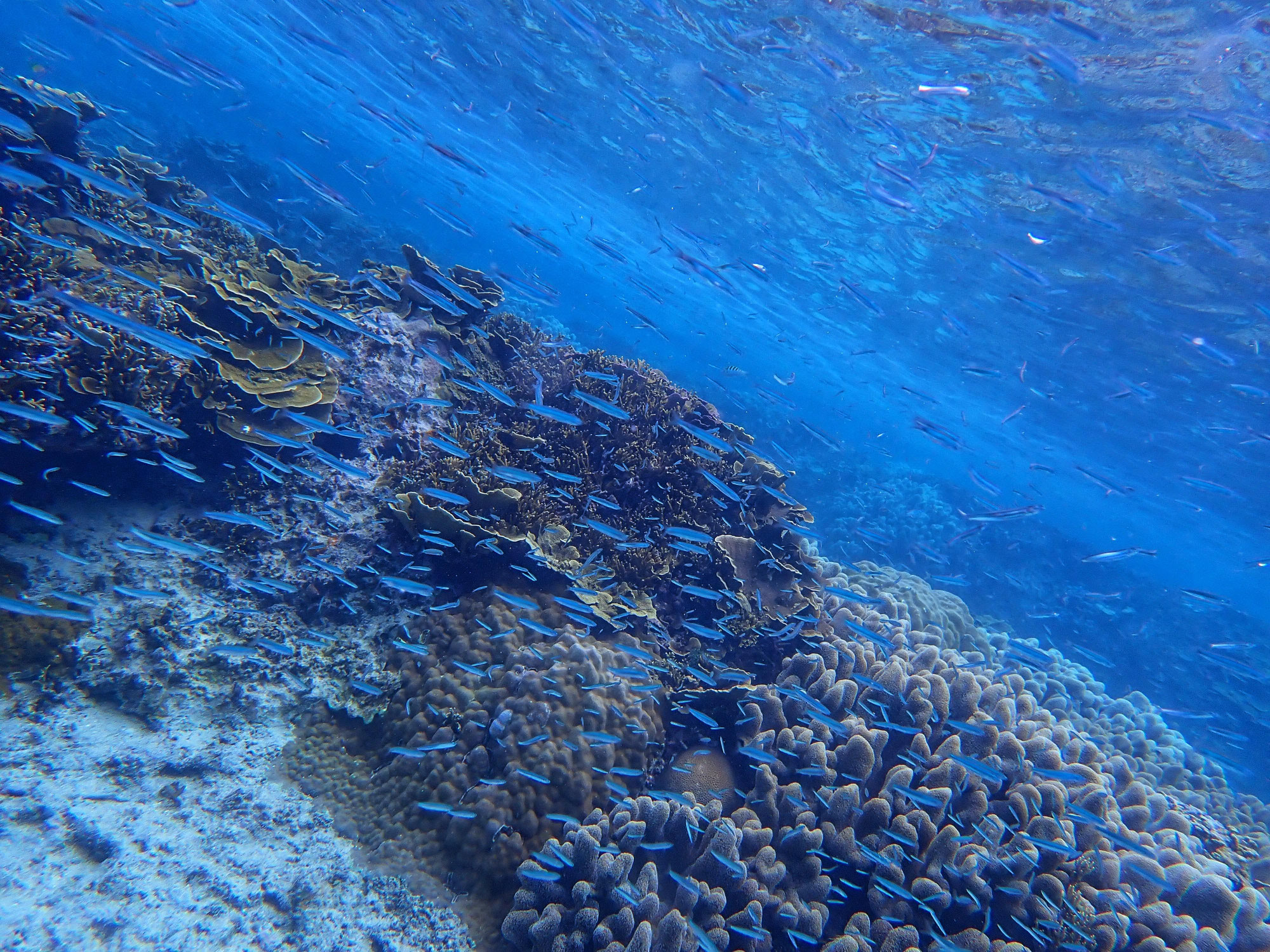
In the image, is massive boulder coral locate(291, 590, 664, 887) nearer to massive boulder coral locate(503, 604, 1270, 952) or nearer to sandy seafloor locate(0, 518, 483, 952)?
sandy seafloor locate(0, 518, 483, 952)

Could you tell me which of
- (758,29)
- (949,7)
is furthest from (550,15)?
(949,7)

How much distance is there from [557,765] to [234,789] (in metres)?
2.57

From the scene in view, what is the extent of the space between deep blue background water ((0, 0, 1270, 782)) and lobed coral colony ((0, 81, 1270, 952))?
2.98m

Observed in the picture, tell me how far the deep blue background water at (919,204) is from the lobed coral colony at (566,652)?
298 cm

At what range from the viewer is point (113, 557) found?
202 inches

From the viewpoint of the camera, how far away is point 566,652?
198 inches

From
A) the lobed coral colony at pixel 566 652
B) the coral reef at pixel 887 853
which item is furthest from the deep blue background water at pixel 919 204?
the coral reef at pixel 887 853

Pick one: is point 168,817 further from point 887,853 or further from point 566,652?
point 887,853

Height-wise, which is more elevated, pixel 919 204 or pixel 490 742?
pixel 919 204

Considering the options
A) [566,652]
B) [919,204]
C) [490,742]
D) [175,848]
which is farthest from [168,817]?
[919,204]

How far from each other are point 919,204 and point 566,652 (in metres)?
22.8

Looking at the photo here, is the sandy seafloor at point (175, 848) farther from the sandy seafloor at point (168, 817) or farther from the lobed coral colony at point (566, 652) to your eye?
the lobed coral colony at point (566, 652)

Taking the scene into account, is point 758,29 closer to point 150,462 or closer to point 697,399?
point 697,399

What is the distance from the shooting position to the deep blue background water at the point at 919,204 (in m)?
13.4
